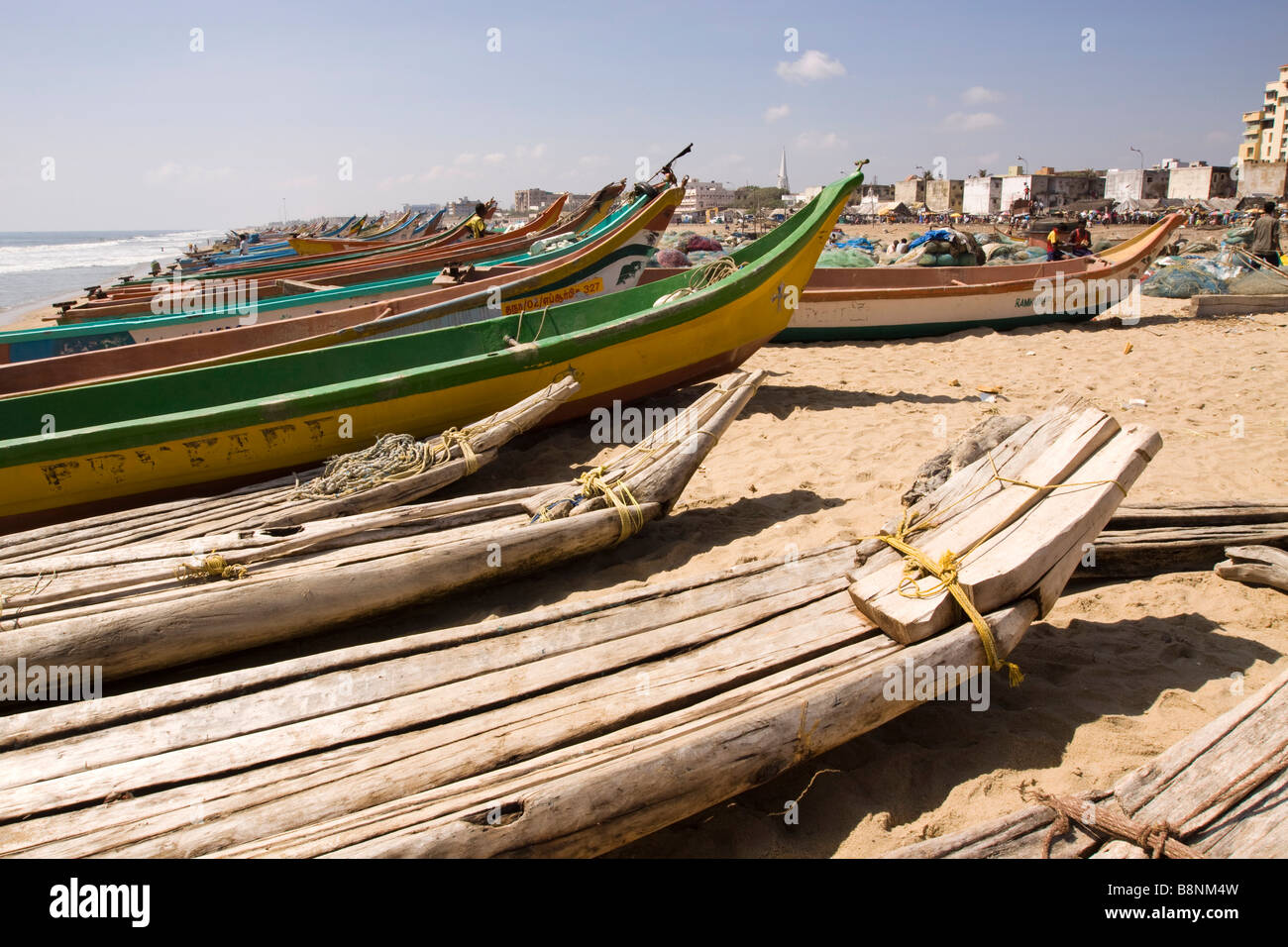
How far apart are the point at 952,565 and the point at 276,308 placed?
9372 millimetres

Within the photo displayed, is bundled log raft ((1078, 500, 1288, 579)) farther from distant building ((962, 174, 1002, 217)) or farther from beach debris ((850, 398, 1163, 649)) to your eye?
distant building ((962, 174, 1002, 217))

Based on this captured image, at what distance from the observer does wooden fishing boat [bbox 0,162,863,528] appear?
4344 mm

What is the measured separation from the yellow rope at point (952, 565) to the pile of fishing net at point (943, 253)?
1051 centimetres

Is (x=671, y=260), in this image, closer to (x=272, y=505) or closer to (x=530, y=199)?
(x=272, y=505)

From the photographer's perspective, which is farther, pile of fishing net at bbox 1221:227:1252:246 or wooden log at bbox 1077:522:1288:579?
pile of fishing net at bbox 1221:227:1252:246

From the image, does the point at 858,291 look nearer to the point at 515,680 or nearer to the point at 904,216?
the point at 515,680

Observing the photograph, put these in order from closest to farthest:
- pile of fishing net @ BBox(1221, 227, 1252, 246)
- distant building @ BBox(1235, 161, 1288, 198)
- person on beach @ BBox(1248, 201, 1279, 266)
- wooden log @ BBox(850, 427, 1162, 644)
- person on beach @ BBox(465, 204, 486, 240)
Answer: wooden log @ BBox(850, 427, 1162, 644), person on beach @ BBox(1248, 201, 1279, 266), pile of fishing net @ BBox(1221, 227, 1252, 246), person on beach @ BBox(465, 204, 486, 240), distant building @ BBox(1235, 161, 1288, 198)

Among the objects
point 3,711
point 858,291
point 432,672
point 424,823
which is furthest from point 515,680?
point 858,291

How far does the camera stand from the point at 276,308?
9.58 m

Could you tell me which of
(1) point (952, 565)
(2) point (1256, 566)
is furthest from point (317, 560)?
(2) point (1256, 566)

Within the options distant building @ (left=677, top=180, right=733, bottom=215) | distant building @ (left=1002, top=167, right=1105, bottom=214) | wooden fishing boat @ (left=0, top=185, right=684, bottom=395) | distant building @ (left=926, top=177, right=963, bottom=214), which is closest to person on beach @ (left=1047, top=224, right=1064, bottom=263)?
wooden fishing boat @ (left=0, top=185, right=684, bottom=395)

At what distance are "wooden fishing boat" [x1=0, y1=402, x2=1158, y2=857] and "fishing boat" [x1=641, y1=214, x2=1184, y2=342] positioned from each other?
21.9 ft

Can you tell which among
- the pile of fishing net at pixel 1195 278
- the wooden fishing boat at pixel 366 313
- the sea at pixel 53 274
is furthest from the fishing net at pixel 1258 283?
the sea at pixel 53 274

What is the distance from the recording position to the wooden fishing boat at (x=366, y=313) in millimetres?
6230
